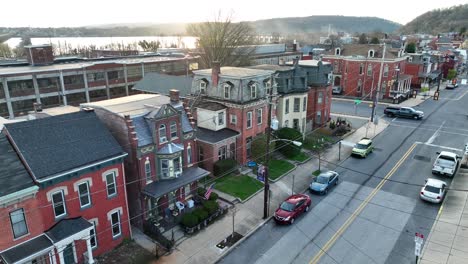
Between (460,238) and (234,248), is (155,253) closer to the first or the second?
(234,248)

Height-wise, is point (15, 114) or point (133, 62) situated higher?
point (133, 62)

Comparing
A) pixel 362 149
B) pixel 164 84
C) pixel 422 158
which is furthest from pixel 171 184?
pixel 422 158

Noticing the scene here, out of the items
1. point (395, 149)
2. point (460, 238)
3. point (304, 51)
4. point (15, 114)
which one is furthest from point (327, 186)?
point (304, 51)

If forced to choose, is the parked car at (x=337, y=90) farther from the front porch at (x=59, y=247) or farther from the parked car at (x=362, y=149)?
the front porch at (x=59, y=247)

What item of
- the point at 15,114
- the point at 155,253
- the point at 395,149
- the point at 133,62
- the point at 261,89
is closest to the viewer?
the point at 155,253

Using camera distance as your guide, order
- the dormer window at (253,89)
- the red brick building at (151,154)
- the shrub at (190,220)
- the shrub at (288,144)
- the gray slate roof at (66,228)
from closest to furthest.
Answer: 1. the gray slate roof at (66,228)
2. the red brick building at (151,154)
3. the shrub at (190,220)
4. the dormer window at (253,89)
5. the shrub at (288,144)

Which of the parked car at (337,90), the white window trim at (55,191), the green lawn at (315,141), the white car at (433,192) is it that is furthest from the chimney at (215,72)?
the parked car at (337,90)
